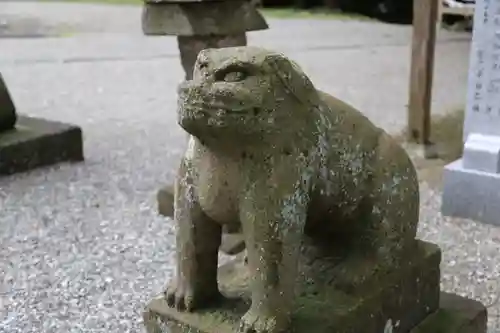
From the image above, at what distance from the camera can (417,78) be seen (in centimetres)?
394

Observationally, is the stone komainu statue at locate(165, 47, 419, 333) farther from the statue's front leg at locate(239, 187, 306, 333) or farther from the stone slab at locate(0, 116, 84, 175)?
the stone slab at locate(0, 116, 84, 175)

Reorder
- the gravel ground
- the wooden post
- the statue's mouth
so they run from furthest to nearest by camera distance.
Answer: the wooden post
the gravel ground
the statue's mouth

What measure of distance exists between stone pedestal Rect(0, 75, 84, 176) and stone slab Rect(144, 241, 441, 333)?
6.52 feet

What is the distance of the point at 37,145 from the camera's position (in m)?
3.66

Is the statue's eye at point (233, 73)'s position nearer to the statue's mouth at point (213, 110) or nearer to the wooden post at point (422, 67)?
the statue's mouth at point (213, 110)

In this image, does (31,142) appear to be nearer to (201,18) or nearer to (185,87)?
(201,18)

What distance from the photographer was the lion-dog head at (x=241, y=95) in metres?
1.40

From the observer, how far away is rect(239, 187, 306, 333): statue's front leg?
57.3 inches

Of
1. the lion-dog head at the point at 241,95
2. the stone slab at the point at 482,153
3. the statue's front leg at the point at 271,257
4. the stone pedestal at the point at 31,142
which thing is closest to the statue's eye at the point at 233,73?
the lion-dog head at the point at 241,95

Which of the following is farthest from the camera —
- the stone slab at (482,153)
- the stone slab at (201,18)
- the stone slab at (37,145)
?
the stone slab at (37,145)

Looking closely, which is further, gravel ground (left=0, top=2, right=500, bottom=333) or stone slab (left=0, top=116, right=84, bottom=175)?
stone slab (left=0, top=116, right=84, bottom=175)

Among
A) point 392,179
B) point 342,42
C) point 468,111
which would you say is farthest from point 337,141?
point 342,42

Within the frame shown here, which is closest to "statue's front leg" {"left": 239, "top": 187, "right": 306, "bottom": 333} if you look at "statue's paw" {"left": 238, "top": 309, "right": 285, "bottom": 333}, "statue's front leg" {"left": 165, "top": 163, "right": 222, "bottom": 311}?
"statue's paw" {"left": 238, "top": 309, "right": 285, "bottom": 333}

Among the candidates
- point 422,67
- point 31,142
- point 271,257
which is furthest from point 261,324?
point 422,67
